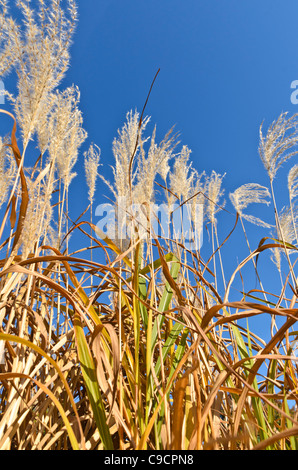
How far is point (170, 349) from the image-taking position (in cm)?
154

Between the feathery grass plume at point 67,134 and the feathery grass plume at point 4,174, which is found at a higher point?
the feathery grass plume at point 67,134

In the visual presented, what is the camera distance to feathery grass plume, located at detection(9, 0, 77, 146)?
1.51 meters

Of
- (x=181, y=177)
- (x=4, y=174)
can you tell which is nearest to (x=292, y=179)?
(x=181, y=177)

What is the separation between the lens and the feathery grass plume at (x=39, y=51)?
151 centimetres

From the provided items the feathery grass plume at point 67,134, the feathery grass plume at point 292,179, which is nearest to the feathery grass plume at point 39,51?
the feathery grass plume at point 67,134

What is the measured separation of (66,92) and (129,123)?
0.41 metres

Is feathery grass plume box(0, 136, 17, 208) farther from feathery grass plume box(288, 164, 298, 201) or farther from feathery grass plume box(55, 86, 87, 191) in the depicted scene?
feathery grass plume box(288, 164, 298, 201)

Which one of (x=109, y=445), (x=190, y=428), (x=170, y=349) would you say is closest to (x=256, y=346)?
(x=170, y=349)

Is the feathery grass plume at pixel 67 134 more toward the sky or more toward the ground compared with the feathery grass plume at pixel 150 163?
more toward the sky

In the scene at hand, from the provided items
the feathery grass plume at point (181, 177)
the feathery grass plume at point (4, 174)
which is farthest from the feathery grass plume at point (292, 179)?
the feathery grass plume at point (4, 174)

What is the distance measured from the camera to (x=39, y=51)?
152cm

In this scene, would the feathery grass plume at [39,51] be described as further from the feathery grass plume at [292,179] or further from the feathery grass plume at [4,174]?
the feathery grass plume at [292,179]

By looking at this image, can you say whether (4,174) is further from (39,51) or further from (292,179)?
(292,179)
